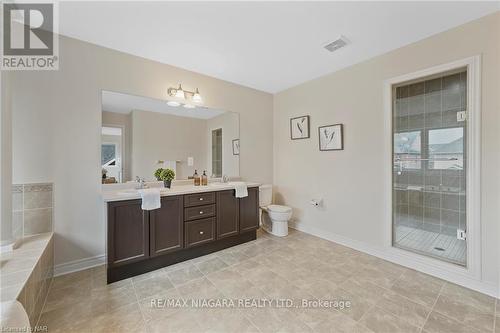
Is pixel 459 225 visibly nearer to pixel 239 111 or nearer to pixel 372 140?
pixel 372 140

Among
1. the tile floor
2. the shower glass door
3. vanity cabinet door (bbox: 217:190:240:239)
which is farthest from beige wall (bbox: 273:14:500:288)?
vanity cabinet door (bbox: 217:190:240:239)

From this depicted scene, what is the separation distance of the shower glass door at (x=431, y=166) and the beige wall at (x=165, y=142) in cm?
259

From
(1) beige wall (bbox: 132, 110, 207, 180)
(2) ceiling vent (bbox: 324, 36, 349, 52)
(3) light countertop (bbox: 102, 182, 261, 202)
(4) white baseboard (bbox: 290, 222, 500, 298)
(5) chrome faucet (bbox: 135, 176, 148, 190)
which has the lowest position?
(4) white baseboard (bbox: 290, 222, 500, 298)

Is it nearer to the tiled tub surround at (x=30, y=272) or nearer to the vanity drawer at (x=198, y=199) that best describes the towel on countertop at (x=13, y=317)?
the tiled tub surround at (x=30, y=272)

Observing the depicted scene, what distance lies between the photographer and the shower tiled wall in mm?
2109

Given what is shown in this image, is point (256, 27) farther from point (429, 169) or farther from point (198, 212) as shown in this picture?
point (429, 169)

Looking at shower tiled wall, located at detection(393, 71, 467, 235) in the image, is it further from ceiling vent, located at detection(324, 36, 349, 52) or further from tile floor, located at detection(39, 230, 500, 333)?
ceiling vent, located at detection(324, 36, 349, 52)

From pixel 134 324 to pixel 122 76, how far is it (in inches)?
97.3

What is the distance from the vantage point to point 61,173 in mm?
2096

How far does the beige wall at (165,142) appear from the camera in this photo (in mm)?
2555

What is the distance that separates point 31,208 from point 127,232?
93 centimetres

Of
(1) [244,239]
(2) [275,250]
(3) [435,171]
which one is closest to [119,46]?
(1) [244,239]

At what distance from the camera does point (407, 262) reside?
2299mm

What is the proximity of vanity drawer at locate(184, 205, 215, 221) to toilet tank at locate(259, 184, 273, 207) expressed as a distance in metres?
1.12
